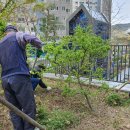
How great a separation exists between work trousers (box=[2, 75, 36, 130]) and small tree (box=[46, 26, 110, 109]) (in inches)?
35.1

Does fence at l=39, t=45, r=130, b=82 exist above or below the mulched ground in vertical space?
above

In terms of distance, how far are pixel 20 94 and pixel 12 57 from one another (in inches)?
21.6

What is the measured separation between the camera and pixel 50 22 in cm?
1927

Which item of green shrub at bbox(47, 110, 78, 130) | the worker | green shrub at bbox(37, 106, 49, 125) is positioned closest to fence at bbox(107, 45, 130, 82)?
green shrub at bbox(47, 110, 78, 130)

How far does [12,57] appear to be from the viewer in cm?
361

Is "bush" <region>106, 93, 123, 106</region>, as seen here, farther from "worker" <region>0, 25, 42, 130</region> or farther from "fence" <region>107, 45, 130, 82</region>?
"worker" <region>0, 25, 42, 130</region>

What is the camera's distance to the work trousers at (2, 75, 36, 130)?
141 inches

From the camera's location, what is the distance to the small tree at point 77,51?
4.29 m

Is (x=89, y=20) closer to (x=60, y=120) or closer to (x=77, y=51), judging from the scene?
(x=77, y=51)

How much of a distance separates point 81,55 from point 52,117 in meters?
1.20

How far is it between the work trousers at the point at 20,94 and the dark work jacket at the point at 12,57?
0.09 meters

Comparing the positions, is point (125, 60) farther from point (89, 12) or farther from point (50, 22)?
point (50, 22)

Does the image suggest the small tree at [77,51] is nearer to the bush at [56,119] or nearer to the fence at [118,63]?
the bush at [56,119]

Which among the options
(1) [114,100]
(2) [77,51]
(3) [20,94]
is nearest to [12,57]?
(3) [20,94]
